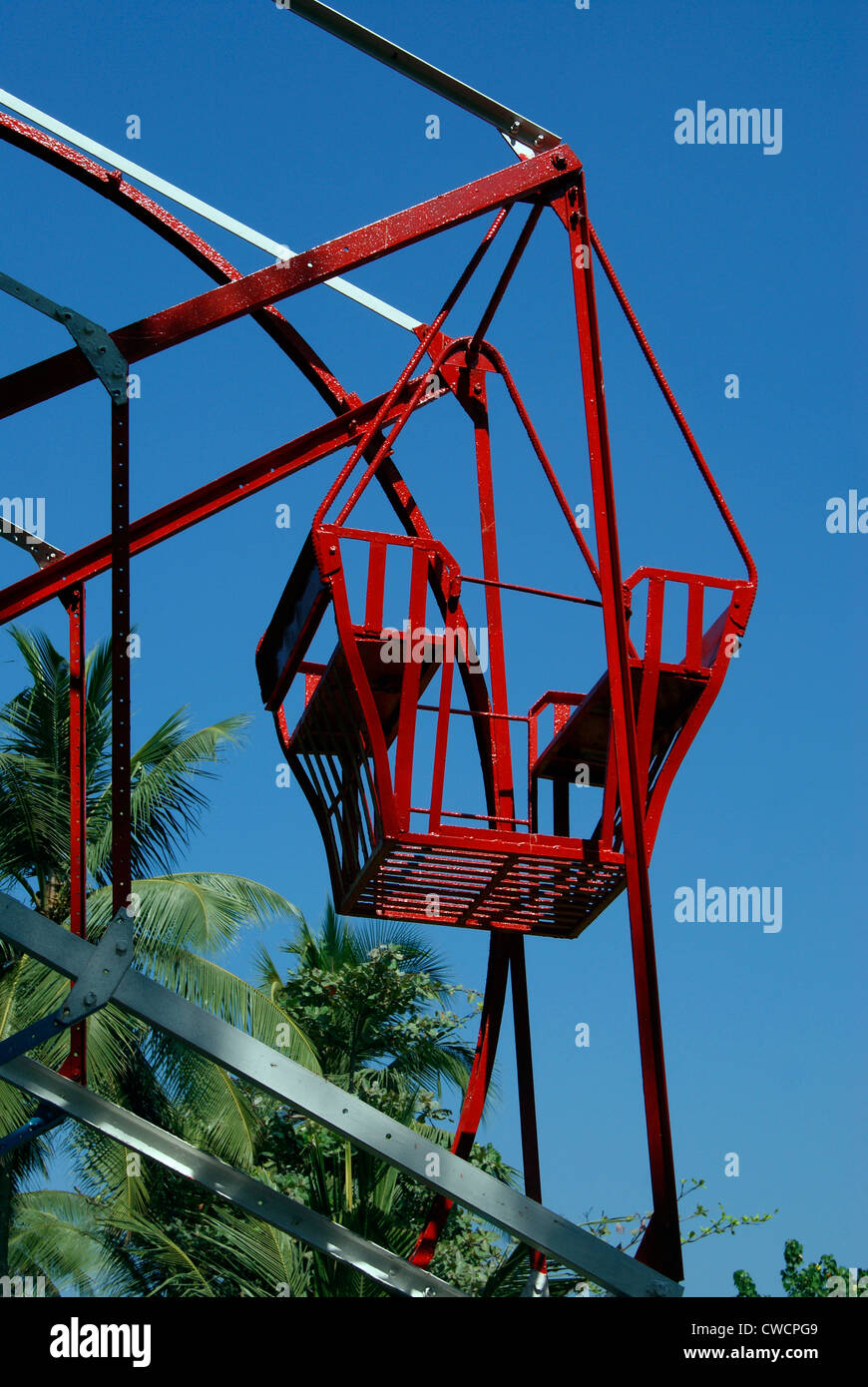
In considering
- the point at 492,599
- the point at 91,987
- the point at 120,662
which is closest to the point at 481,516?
the point at 492,599

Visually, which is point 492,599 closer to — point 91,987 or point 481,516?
point 481,516

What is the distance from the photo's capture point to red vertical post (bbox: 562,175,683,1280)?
886cm

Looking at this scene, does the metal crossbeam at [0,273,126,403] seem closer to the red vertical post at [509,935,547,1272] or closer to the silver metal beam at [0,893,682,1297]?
the silver metal beam at [0,893,682,1297]

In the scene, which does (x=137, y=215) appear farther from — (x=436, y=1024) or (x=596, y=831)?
(x=436, y=1024)

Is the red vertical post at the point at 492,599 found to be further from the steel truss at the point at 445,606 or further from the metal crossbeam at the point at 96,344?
the metal crossbeam at the point at 96,344

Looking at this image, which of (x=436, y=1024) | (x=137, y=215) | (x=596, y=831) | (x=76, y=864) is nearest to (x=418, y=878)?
(x=596, y=831)

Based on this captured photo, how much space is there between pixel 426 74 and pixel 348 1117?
6085 mm

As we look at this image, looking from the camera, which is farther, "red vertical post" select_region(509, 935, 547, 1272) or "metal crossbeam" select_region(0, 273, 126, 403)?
"red vertical post" select_region(509, 935, 547, 1272)

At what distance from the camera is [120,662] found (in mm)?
8531

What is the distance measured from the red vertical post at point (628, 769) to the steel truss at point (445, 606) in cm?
1

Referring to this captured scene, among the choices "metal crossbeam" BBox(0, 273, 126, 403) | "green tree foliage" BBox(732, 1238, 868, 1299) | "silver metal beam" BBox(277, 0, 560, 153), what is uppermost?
"silver metal beam" BBox(277, 0, 560, 153)

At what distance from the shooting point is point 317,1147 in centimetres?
1898

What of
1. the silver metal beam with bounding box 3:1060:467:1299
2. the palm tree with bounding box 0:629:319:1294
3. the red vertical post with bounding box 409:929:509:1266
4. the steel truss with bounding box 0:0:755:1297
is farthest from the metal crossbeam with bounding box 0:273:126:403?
the palm tree with bounding box 0:629:319:1294

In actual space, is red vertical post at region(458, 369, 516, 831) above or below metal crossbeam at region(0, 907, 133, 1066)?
above
